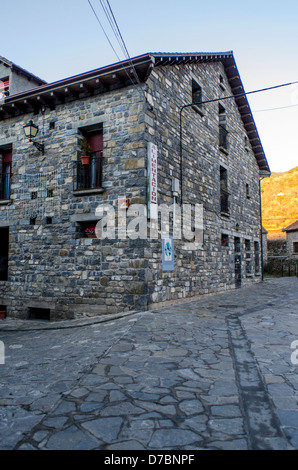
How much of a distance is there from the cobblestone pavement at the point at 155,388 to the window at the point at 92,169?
3769 mm

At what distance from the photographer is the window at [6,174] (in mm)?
9352

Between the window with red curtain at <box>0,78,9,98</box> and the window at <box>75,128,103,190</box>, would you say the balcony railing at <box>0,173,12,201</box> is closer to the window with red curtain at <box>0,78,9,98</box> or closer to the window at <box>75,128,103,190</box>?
the window at <box>75,128,103,190</box>

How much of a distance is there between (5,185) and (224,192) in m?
7.19

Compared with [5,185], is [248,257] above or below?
below

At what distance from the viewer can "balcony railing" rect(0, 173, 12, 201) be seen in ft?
30.7

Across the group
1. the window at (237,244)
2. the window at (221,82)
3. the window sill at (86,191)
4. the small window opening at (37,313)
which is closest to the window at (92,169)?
the window sill at (86,191)

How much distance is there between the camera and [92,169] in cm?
811

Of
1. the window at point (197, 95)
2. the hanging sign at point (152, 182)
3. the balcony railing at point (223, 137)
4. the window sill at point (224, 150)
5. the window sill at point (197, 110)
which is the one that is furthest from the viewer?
the balcony railing at point (223, 137)

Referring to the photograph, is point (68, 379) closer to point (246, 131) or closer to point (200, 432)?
point (200, 432)

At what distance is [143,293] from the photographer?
6.83 meters

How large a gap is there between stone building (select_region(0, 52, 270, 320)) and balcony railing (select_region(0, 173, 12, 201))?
0.10 feet

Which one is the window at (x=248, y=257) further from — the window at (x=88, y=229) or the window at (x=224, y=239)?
the window at (x=88, y=229)

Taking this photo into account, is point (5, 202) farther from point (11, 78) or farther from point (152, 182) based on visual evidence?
point (152, 182)

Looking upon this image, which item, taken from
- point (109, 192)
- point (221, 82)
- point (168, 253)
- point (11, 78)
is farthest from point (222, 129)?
point (11, 78)
